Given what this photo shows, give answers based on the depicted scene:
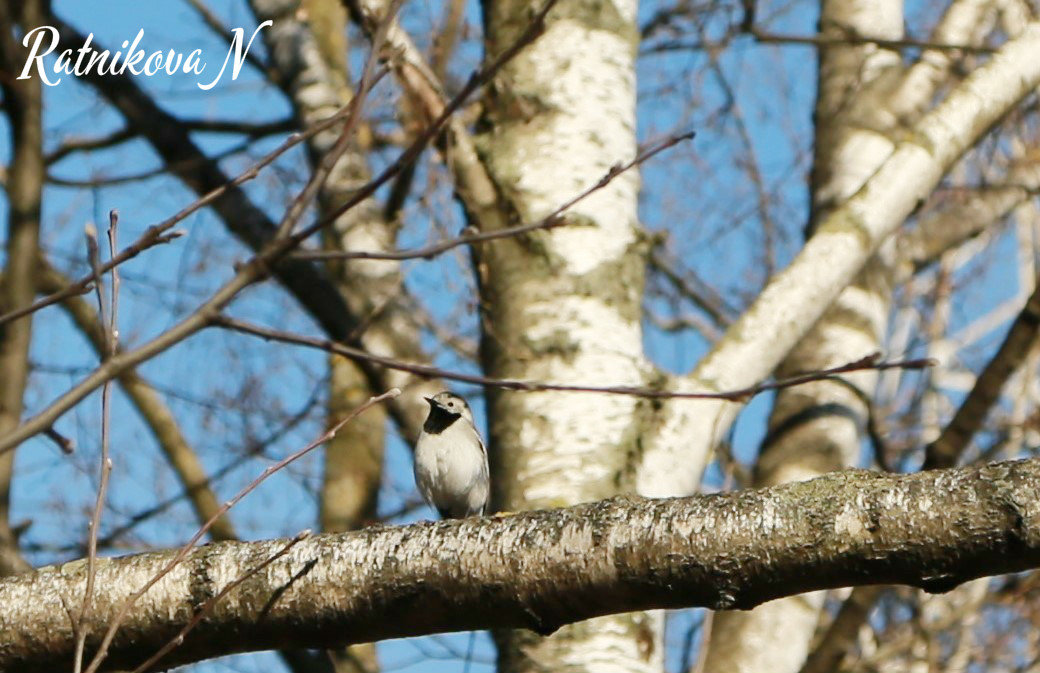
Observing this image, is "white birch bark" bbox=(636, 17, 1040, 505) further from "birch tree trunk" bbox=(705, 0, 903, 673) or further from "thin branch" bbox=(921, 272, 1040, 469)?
"birch tree trunk" bbox=(705, 0, 903, 673)

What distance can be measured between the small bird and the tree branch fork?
7.06ft

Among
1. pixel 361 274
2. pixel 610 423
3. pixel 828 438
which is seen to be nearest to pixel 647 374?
pixel 610 423

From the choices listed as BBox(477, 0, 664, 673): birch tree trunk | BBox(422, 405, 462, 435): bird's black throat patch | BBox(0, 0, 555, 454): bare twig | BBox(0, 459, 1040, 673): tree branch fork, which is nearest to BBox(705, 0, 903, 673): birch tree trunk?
BBox(477, 0, 664, 673): birch tree trunk

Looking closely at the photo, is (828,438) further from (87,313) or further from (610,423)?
(87,313)

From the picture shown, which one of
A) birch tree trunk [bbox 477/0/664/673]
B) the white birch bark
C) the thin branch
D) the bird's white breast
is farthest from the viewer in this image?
the bird's white breast

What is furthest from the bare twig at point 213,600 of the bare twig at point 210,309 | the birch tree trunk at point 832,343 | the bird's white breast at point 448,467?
the birch tree trunk at point 832,343

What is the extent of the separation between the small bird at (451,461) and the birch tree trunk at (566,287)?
402mm

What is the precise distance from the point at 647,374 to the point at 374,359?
6.24 ft

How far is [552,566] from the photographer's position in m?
2.09

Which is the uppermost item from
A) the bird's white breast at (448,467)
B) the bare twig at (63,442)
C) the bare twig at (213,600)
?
the bird's white breast at (448,467)

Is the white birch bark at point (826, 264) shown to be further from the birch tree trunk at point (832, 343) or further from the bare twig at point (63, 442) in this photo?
the bare twig at point (63, 442)

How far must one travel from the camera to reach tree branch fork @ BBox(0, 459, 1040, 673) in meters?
1.89

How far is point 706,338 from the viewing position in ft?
30.8

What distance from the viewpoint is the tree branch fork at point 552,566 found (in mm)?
1888
